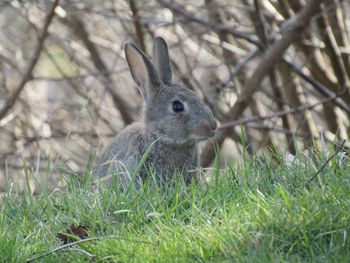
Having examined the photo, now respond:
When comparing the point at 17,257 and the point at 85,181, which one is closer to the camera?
the point at 17,257

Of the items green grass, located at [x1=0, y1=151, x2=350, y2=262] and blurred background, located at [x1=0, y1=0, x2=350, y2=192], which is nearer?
green grass, located at [x1=0, y1=151, x2=350, y2=262]

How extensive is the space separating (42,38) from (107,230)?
13.5 feet

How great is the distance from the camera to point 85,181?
500 centimetres

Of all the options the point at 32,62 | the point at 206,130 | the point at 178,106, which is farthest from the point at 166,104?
the point at 32,62

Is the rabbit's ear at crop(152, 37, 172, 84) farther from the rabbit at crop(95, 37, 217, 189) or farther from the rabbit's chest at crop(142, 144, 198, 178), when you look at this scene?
the rabbit's chest at crop(142, 144, 198, 178)

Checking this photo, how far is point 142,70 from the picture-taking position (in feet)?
22.7

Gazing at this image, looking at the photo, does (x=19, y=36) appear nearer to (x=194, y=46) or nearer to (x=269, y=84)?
(x=194, y=46)

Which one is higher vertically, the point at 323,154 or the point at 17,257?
the point at 323,154

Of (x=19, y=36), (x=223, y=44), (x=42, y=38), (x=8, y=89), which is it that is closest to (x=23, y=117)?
(x=8, y=89)

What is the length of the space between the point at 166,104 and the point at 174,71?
2470 millimetres

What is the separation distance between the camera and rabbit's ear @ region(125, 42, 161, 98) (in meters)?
6.73

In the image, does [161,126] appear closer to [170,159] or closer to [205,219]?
[170,159]

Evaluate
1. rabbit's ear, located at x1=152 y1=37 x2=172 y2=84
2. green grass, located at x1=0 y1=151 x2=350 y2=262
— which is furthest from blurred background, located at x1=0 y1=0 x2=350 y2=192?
green grass, located at x1=0 y1=151 x2=350 y2=262

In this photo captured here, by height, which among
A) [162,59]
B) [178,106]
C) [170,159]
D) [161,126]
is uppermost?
[162,59]
